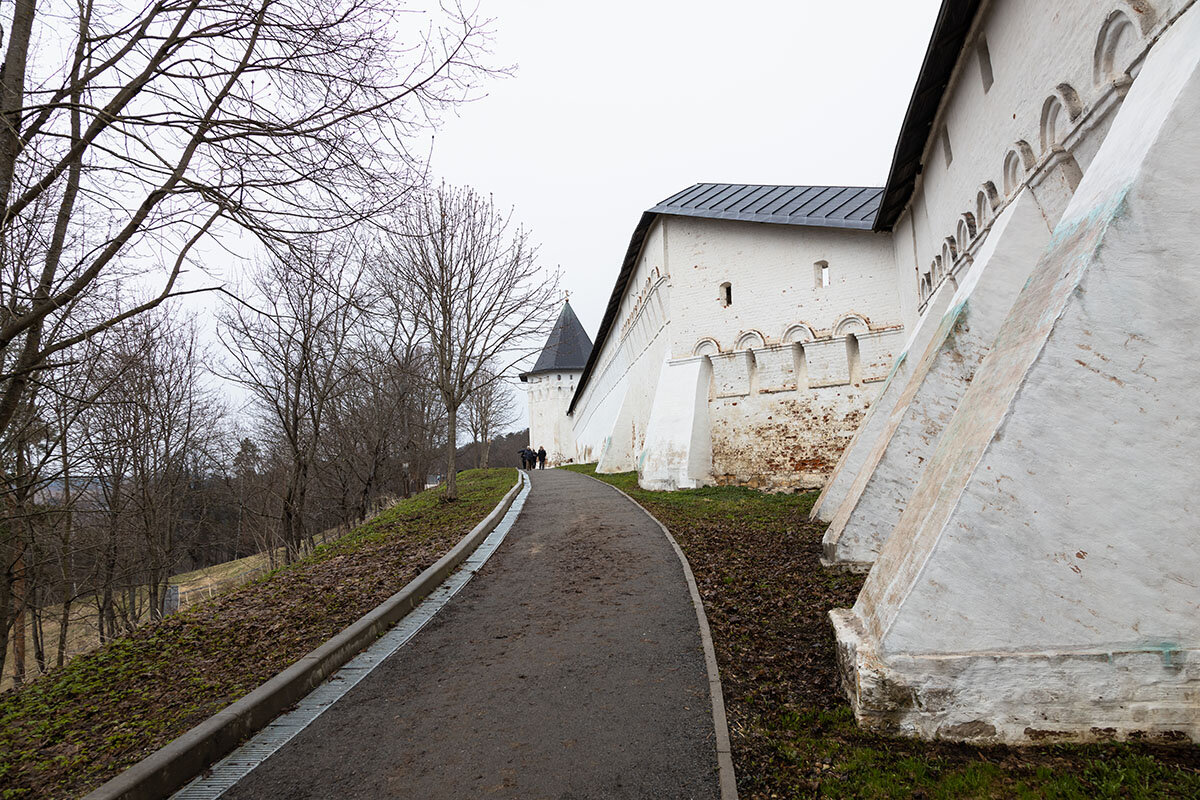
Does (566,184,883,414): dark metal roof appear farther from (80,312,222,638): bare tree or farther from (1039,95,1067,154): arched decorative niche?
(80,312,222,638): bare tree

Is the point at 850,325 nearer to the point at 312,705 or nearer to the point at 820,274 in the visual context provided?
the point at 820,274

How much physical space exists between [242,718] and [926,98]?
10.9 m

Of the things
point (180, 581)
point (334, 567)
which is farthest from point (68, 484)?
point (180, 581)

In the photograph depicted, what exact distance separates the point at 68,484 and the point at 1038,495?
1554cm

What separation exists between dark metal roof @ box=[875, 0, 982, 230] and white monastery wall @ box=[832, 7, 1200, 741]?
511 centimetres

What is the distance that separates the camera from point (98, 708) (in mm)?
4480

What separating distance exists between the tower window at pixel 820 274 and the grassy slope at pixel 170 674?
11.0m

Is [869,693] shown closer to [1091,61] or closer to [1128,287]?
[1128,287]

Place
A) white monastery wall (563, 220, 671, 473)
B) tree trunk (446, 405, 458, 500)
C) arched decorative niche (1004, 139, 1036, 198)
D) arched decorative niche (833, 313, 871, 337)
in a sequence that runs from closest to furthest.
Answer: arched decorative niche (1004, 139, 1036, 198) < arched decorative niche (833, 313, 871, 337) < tree trunk (446, 405, 458, 500) < white monastery wall (563, 220, 671, 473)

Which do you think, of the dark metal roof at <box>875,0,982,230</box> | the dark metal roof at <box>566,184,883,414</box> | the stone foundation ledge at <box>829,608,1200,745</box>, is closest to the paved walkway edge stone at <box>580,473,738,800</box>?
the stone foundation ledge at <box>829,608,1200,745</box>

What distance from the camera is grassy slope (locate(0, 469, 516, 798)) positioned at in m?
3.67

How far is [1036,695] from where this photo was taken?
3.21 metres

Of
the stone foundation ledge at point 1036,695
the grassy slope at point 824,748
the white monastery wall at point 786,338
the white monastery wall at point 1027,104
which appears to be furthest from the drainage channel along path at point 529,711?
the white monastery wall at point 786,338

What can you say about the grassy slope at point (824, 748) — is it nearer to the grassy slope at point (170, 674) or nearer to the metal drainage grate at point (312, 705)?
the metal drainage grate at point (312, 705)
